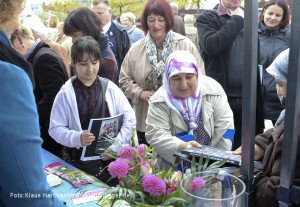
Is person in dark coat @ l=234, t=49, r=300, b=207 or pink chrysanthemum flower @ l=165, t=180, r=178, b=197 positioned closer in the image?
pink chrysanthemum flower @ l=165, t=180, r=178, b=197

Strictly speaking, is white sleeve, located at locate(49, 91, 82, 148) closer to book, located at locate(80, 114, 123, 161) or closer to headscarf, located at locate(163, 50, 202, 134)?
book, located at locate(80, 114, 123, 161)

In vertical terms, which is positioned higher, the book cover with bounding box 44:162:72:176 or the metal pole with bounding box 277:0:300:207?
the metal pole with bounding box 277:0:300:207

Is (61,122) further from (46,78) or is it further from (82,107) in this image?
(46,78)

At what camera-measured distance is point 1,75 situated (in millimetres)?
926

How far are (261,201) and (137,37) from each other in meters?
4.69

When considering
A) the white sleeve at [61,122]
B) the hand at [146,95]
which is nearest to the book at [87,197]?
the white sleeve at [61,122]

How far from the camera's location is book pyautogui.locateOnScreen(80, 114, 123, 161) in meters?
2.16

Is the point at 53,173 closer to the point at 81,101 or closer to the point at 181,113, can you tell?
the point at 81,101

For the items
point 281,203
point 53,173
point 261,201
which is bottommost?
point 53,173

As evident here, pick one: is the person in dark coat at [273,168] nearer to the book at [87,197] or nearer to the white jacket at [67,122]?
the book at [87,197]

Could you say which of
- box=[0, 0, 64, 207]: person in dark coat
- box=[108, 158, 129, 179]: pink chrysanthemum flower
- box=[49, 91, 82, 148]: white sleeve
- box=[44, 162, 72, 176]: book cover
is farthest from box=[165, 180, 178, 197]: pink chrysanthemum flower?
box=[49, 91, 82, 148]: white sleeve

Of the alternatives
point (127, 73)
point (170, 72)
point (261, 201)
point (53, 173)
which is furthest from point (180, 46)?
point (261, 201)

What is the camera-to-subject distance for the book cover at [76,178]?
1854 mm

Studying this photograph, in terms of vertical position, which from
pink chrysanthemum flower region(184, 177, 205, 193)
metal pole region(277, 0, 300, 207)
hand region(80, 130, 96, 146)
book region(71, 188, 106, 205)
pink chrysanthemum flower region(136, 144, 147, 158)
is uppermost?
metal pole region(277, 0, 300, 207)
